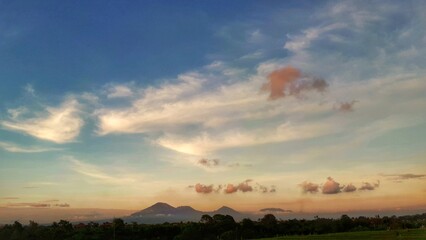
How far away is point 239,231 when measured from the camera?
83.1m

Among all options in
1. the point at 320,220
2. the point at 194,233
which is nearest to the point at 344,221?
the point at 320,220

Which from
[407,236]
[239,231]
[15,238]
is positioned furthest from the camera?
[15,238]

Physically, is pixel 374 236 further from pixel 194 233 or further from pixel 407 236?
pixel 194 233

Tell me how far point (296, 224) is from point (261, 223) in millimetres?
7320

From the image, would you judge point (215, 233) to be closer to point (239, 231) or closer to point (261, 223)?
point (239, 231)

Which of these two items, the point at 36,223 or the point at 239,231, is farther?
the point at 36,223

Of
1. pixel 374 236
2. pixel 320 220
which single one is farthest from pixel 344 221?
pixel 374 236

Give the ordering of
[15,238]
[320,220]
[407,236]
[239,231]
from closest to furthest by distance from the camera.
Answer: [407,236] → [239,231] → [15,238] → [320,220]

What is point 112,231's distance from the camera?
91.5 metres

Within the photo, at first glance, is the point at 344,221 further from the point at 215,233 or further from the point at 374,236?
the point at 374,236

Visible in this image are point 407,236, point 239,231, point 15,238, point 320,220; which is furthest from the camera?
point 320,220

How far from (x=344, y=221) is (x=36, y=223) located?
5721cm

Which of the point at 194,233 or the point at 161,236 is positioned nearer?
the point at 194,233

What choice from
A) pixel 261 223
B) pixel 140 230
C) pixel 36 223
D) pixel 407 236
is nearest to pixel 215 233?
pixel 261 223
